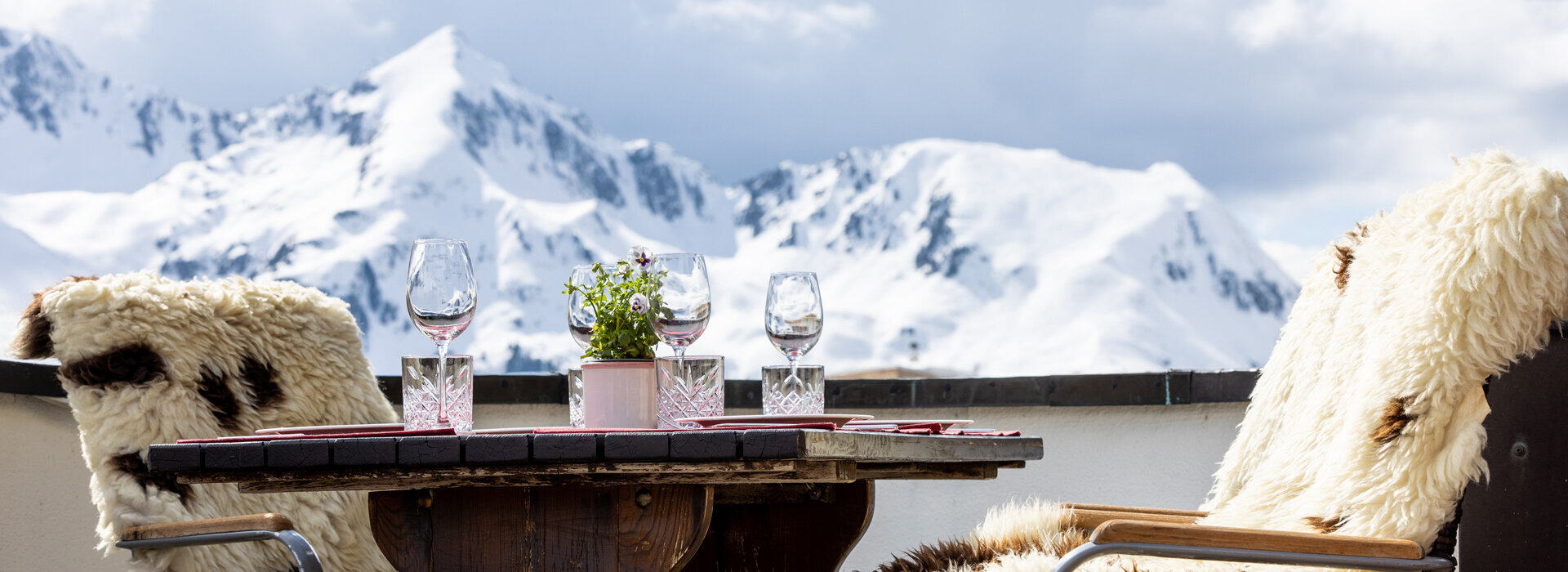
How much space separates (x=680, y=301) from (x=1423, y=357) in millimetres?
757

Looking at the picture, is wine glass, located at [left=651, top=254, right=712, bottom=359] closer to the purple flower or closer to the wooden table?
the purple flower

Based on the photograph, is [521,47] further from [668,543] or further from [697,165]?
[668,543]

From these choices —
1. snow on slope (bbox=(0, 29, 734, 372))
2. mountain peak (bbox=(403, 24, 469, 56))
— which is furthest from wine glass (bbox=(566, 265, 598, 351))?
mountain peak (bbox=(403, 24, 469, 56))

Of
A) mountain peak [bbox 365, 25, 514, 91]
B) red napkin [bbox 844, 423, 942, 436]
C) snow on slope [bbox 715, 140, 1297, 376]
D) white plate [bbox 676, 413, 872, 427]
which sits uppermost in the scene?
mountain peak [bbox 365, 25, 514, 91]

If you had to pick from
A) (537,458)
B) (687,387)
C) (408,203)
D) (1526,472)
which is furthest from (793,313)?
(408,203)

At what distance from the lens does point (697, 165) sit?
153 metres

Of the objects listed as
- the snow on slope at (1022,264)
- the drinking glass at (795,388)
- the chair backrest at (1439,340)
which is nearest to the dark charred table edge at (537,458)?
the drinking glass at (795,388)

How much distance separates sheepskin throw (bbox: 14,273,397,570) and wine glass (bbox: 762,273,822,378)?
662mm

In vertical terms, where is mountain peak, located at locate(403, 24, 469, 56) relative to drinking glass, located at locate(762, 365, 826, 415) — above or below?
above

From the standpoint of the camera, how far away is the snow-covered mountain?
349 ft

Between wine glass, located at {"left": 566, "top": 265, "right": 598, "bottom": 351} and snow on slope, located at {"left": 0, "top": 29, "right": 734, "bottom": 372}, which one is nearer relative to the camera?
wine glass, located at {"left": 566, "top": 265, "right": 598, "bottom": 351}

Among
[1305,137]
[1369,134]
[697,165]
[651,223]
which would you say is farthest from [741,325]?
[1369,134]

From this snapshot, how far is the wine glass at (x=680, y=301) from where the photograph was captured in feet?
3.80

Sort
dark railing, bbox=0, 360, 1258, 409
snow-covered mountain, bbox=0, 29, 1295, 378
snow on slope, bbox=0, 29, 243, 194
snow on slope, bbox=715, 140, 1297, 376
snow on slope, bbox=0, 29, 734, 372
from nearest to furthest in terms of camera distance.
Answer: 1. dark railing, bbox=0, 360, 1258, 409
2. snow on slope, bbox=0, 29, 243, 194
3. snow on slope, bbox=0, 29, 734, 372
4. snow-covered mountain, bbox=0, 29, 1295, 378
5. snow on slope, bbox=715, 140, 1297, 376
